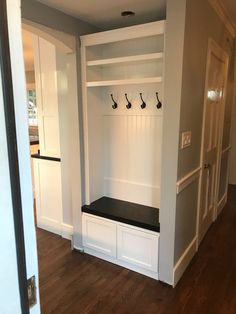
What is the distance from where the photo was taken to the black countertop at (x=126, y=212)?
2293 millimetres

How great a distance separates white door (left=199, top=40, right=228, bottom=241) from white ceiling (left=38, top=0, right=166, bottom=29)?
66 centimetres

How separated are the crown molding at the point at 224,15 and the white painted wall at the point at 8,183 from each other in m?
2.23

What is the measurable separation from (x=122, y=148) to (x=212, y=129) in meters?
1.08

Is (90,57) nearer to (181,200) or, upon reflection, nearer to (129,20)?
(129,20)

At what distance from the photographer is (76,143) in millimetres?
2521

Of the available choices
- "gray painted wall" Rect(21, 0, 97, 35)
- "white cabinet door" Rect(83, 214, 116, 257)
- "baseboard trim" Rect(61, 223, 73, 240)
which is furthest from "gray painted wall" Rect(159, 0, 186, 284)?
"baseboard trim" Rect(61, 223, 73, 240)

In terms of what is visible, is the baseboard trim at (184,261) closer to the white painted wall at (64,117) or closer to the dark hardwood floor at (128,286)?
the dark hardwood floor at (128,286)

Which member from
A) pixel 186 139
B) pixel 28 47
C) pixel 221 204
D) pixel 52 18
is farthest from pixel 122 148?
pixel 28 47

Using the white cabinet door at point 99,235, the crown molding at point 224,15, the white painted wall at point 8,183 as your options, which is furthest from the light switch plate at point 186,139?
the white painted wall at point 8,183

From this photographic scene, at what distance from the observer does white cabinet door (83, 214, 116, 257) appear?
249 cm

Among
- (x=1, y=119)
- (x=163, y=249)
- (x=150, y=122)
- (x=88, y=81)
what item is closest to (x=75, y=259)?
(x=163, y=249)

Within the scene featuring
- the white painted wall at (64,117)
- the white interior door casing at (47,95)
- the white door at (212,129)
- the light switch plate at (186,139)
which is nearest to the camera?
the light switch plate at (186,139)

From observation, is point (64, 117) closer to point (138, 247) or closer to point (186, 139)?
point (186, 139)

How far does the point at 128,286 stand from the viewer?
2207 mm
